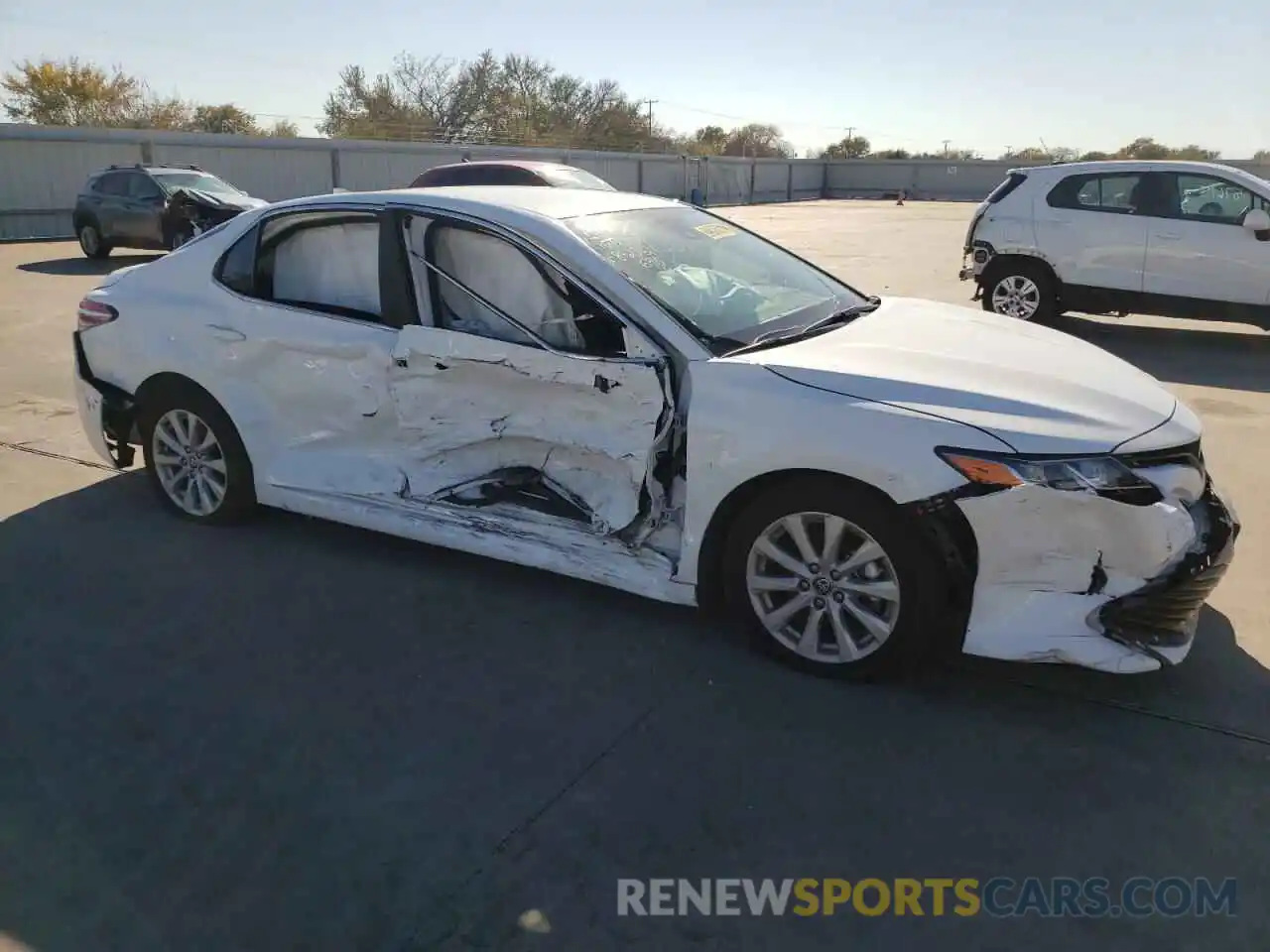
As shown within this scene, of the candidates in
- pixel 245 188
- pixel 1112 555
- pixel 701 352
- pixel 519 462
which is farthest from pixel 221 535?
pixel 245 188

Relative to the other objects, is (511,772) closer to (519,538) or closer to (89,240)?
(519,538)

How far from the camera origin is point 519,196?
4.41 m

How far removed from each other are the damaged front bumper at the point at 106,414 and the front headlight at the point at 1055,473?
411 centimetres

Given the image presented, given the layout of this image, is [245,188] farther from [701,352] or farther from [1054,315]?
[701,352]

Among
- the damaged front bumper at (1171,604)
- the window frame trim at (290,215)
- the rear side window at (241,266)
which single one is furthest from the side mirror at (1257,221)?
the rear side window at (241,266)

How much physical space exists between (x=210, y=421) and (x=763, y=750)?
317 cm

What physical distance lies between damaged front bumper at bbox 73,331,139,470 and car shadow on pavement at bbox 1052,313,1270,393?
767 centimetres

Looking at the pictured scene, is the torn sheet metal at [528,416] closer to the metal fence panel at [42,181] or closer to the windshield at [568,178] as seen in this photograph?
the windshield at [568,178]

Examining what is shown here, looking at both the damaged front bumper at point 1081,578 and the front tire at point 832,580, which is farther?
the front tire at point 832,580

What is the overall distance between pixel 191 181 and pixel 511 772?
57.7ft

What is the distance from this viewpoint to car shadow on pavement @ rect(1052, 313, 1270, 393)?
8359 mm

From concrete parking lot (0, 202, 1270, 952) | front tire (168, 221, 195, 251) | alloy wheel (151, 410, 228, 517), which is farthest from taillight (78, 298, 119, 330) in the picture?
front tire (168, 221, 195, 251)

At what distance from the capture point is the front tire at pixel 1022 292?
10422mm

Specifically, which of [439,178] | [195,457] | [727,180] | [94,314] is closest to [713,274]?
[195,457]
